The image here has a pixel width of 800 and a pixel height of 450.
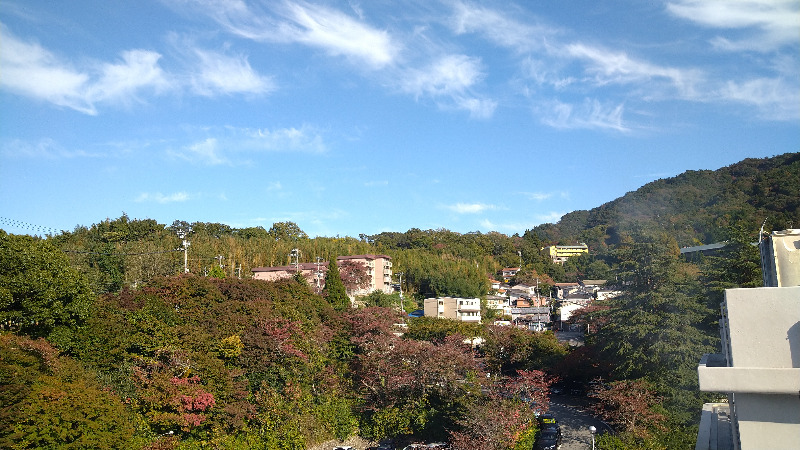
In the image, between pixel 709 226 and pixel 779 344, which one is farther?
pixel 709 226

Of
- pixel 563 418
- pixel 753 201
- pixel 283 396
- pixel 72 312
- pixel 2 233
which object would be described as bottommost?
pixel 563 418

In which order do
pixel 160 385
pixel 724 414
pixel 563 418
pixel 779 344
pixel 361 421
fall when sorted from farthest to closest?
pixel 563 418, pixel 361 421, pixel 160 385, pixel 724 414, pixel 779 344

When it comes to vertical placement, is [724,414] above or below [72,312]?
below

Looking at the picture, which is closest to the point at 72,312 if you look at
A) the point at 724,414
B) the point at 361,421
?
the point at 361,421

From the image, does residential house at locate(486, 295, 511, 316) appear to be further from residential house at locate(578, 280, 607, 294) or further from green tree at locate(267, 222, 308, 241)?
green tree at locate(267, 222, 308, 241)

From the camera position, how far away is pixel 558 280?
59.1m

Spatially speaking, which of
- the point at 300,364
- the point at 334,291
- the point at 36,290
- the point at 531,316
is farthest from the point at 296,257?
the point at 36,290

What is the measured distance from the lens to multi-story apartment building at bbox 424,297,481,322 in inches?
1339

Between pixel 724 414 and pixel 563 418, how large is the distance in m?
8.67

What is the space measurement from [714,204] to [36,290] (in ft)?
193

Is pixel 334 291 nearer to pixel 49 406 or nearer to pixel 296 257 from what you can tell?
pixel 296 257

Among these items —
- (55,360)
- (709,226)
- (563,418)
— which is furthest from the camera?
(709,226)

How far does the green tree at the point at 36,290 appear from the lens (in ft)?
40.1

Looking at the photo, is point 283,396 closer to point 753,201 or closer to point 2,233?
point 2,233
